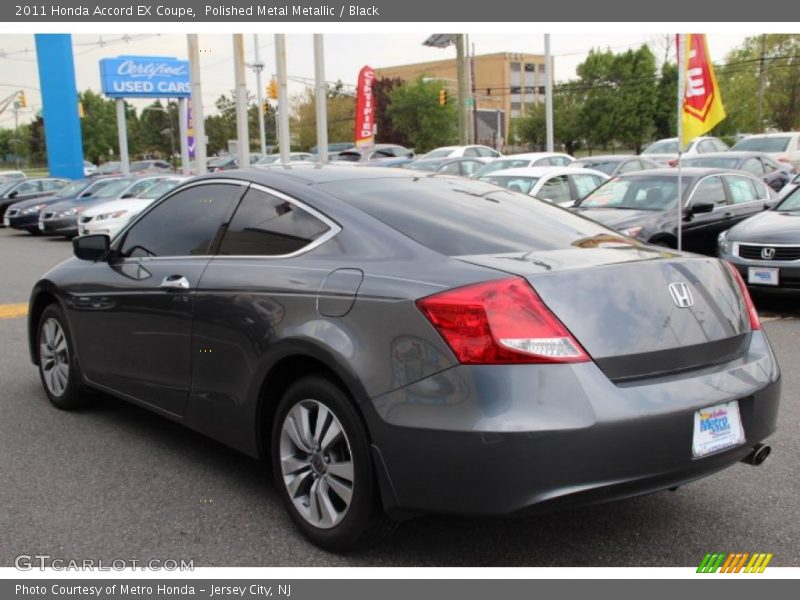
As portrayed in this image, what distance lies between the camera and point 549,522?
376 centimetres

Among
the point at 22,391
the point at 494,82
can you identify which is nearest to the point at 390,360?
the point at 22,391

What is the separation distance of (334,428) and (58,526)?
1411 mm

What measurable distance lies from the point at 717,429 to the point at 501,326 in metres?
0.96

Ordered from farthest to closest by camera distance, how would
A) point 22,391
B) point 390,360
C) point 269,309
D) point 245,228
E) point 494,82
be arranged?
point 494,82
point 22,391
point 245,228
point 269,309
point 390,360

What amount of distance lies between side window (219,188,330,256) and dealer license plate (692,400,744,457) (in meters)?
1.75

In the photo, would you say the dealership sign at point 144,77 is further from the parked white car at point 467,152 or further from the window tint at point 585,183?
the window tint at point 585,183

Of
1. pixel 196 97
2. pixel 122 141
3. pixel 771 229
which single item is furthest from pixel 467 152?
pixel 771 229

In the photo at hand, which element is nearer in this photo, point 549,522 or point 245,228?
point 549,522

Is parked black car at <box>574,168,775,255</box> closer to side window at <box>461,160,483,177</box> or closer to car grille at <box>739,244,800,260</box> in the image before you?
car grille at <box>739,244,800,260</box>

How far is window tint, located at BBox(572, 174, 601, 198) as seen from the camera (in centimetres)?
1358

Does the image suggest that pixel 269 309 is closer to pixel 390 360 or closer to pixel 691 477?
pixel 390 360

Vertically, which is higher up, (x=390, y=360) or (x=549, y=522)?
(x=390, y=360)

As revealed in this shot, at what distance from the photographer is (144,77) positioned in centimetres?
3959

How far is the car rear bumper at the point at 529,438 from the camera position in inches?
113
